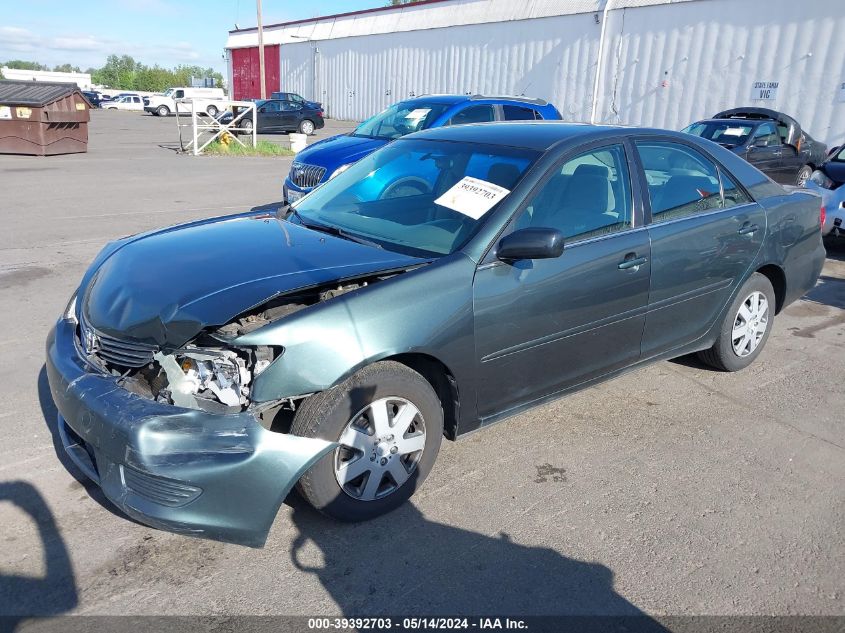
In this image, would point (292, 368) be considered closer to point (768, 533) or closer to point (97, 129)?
point (768, 533)

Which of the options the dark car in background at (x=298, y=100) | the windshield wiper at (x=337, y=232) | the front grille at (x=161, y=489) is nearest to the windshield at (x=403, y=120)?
the windshield wiper at (x=337, y=232)

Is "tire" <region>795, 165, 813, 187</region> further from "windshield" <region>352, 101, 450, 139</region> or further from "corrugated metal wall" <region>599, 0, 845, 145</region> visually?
"windshield" <region>352, 101, 450, 139</region>

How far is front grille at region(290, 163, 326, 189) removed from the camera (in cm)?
884

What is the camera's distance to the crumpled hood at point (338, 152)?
29.5 ft

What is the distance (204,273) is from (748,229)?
11.5 feet

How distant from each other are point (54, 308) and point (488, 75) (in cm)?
2400

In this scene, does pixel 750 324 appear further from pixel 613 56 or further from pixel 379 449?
pixel 613 56

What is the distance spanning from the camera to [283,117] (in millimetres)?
28500

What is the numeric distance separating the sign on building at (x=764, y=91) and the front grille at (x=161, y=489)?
19.3 metres

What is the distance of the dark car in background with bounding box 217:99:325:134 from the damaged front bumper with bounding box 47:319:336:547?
26868 mm

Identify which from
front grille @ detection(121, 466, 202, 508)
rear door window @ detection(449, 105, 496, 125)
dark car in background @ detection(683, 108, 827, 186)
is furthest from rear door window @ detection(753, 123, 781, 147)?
front grille @ detection(121, 466, 202, 508)

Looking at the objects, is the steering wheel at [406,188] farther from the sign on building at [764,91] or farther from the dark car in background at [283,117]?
the dark car in background at [283,117]

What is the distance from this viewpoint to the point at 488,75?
1074 inches

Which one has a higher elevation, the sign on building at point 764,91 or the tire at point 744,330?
the sign on building at point 764,91
